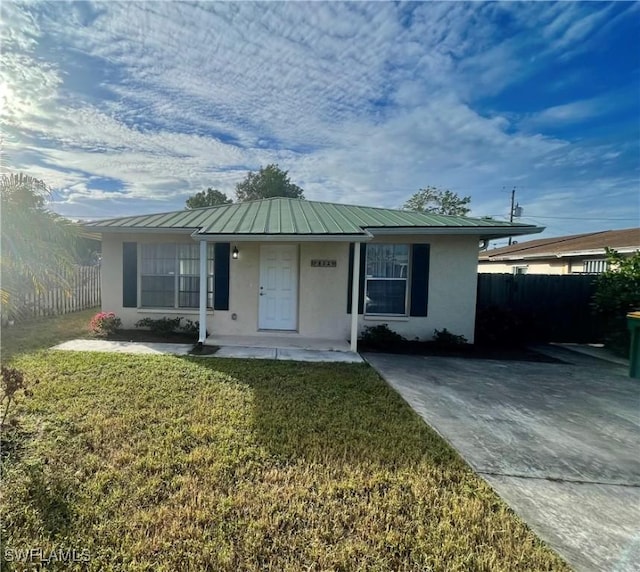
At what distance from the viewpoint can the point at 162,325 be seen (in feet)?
28.7

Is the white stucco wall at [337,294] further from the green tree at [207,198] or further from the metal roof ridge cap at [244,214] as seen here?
the green tree at [207,198]

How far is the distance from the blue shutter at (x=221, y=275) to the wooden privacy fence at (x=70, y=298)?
12.7ft

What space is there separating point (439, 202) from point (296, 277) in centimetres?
2878

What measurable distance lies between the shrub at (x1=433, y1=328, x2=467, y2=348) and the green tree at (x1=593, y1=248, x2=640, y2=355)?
3882 mm

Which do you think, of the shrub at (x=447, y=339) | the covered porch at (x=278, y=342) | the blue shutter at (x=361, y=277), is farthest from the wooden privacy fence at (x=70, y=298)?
the shrub at (x=447, y=339)

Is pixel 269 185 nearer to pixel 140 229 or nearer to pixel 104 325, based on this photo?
pixel 140 229

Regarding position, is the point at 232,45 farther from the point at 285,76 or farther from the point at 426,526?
the point at 426,526

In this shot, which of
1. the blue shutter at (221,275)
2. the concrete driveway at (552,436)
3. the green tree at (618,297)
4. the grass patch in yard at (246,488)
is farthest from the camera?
the blue shutter at (221,275)

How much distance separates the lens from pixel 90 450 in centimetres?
324

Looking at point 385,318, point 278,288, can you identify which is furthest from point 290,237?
point 385,318

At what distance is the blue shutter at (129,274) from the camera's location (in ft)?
29.2

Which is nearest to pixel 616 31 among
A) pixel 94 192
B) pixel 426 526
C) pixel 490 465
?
pixel 490 465

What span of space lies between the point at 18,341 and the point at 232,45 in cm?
826

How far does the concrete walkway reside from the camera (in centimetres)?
693
